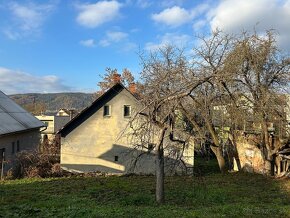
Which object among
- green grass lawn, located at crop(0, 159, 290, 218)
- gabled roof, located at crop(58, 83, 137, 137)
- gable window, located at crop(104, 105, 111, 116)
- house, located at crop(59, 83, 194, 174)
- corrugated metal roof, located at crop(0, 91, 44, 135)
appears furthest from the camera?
gable window, located at crop(104, 105, 111, 116)

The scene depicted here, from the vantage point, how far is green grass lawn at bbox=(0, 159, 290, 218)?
9508 mm

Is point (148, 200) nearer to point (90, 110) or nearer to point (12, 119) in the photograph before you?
point (90, 110)

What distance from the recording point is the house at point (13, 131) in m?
24.5

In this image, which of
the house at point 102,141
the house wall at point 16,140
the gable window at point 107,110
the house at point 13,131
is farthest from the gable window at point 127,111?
the house wall at point 16,140

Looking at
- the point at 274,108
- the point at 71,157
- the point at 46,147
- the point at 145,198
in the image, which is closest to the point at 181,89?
the point at 145,198

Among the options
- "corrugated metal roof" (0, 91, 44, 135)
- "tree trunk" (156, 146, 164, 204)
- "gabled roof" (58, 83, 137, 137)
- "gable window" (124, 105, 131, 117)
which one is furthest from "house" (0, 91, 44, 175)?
"tree trunk" (156, 146, 164, 204)

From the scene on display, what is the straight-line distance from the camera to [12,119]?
Answer: 2856 cm

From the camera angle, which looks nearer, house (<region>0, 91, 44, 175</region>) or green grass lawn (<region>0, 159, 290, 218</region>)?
green grass lawn (<region>0, 159, 290, 218</region>)

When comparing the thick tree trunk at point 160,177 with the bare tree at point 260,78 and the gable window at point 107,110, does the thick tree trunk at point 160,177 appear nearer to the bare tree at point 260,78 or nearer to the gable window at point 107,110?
the bare tree at point 260,78

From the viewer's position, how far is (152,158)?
26.0 m

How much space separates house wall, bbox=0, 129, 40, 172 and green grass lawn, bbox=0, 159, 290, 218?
7.21 metres

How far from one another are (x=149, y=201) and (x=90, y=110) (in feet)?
46.3

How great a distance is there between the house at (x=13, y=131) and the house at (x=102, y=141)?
3662 mm

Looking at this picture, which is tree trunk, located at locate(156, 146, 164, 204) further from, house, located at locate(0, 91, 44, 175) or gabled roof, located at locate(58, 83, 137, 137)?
house, located at locate(0, 91, 44, 175)
